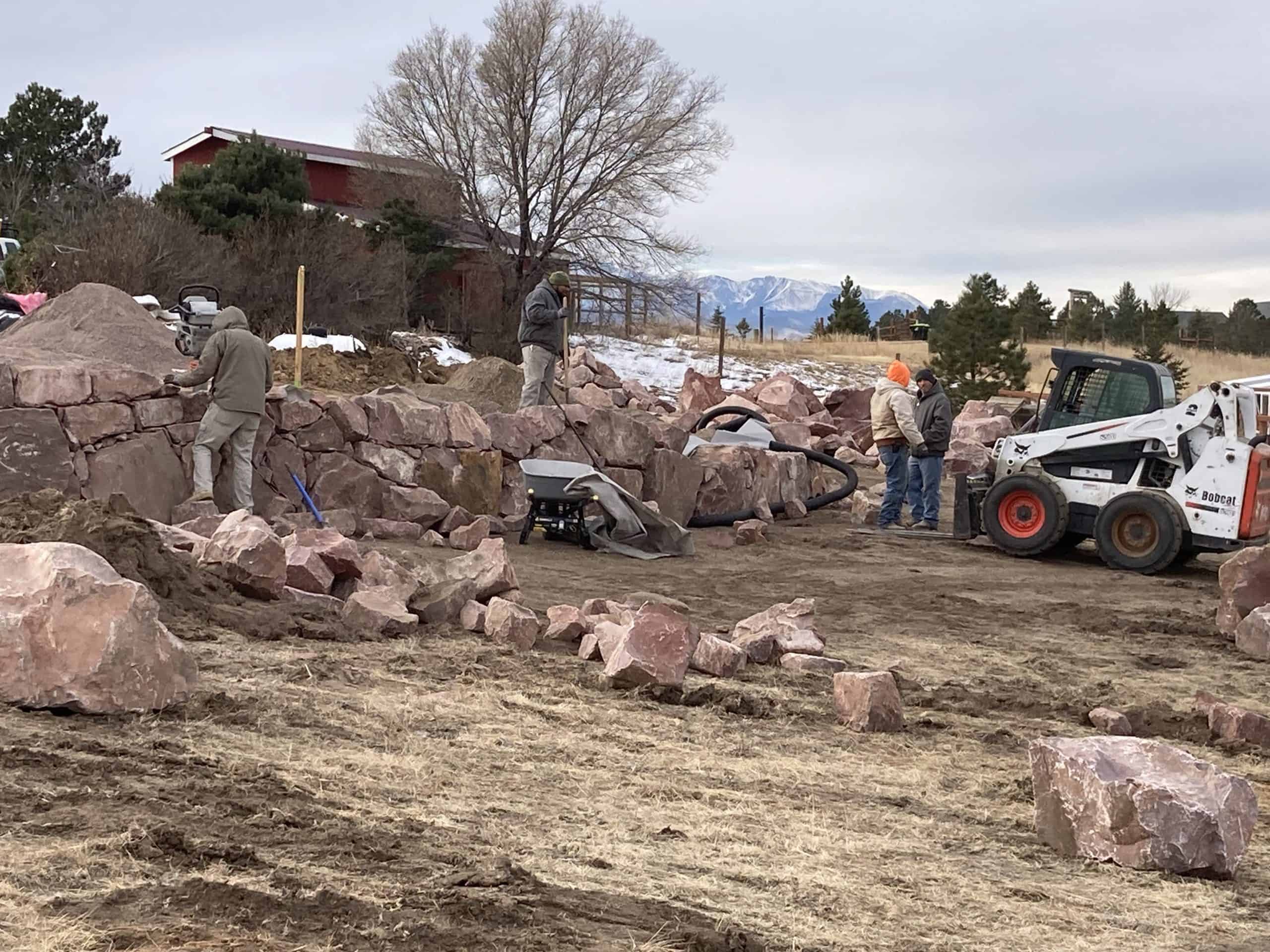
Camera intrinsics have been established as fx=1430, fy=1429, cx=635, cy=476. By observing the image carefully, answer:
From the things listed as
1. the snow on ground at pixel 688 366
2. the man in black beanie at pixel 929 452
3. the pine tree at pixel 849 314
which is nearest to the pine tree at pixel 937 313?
the pine tree at pixel 849 314

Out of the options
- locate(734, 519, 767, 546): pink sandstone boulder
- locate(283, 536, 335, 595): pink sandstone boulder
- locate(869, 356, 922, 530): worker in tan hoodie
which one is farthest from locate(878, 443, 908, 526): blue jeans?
locate(283, 536, 335, 595): pink sandstone boulder

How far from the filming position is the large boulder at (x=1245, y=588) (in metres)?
9.34

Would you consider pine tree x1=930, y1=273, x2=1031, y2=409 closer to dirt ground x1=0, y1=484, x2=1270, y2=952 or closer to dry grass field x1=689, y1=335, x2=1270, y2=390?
dry grass field x1=689, y1=335, x2=1270, y2=390

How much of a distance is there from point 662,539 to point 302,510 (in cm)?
298

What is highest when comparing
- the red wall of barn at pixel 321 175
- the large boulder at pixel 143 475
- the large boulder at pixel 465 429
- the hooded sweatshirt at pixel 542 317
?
the red wall of barn at pixel 321 175

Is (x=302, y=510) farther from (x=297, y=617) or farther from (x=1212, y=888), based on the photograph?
(x=1212, y=888)

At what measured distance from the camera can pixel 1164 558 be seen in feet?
39.9

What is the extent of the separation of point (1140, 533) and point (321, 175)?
29372 millimetres

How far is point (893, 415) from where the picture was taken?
1434 centimetres

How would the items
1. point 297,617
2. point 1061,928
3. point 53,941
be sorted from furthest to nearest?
point 297,617 → point 1061,928 → point 53,941

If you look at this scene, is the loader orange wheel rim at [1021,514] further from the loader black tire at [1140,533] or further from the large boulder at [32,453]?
the large boulder at [32,453]

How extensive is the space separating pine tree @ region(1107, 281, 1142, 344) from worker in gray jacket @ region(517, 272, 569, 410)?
113 feet

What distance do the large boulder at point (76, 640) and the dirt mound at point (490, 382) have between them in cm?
1434

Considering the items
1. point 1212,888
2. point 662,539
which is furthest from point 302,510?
point 1212,888
